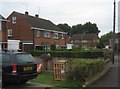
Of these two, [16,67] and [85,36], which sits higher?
[85,36]

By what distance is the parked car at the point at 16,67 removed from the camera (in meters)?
11.7

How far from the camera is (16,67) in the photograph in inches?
463

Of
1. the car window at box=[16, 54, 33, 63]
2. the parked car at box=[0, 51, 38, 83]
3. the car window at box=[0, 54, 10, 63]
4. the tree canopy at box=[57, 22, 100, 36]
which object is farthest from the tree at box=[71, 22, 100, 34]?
the car window at box=[0, 54, 10, 63]

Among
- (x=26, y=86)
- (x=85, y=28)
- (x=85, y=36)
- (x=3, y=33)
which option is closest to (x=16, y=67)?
(x=26, y=86)

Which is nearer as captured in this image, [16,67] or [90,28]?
[16,67]

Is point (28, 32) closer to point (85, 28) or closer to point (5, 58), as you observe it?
point (5, 58)

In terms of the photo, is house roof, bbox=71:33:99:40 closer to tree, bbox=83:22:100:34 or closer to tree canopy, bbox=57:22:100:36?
tree canopy, bbox=57:22:100:36

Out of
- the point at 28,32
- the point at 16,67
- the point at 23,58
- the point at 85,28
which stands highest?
the point at 85,28

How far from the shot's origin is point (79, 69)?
1268 cm

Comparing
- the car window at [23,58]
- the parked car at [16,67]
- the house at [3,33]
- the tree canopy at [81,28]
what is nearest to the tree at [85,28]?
the tree canopy at [81,28]

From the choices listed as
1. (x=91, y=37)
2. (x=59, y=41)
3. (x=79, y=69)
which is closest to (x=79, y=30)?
(x=91, y=37)

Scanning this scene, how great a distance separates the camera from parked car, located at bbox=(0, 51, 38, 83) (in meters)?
11.7

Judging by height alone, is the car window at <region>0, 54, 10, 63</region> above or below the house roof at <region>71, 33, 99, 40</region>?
below

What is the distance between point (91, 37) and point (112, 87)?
101m
